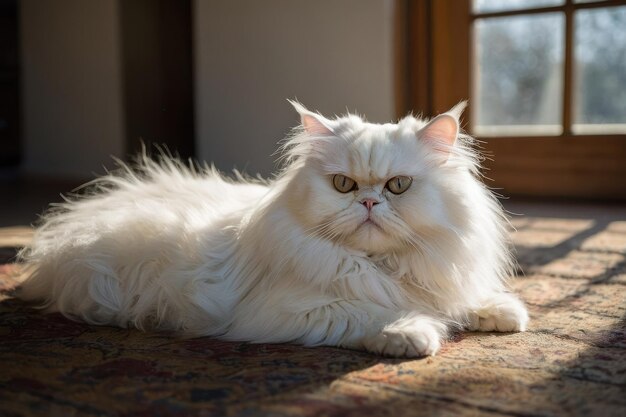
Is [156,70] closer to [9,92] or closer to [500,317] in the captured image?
[9,92]

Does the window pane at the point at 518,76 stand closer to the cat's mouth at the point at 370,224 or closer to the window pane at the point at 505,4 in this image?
the window pane at the point at 505,4

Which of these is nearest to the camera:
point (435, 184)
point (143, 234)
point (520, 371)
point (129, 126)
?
point (520, 371)

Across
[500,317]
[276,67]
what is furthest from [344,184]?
[276,67]

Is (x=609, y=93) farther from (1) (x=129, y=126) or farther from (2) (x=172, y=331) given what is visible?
(1) (x=129, y=126)

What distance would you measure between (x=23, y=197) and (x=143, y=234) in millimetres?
3268

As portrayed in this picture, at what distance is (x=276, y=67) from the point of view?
191 inches

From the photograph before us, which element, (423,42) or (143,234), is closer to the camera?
(143,234)

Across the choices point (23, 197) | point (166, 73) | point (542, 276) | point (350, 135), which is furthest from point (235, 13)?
point (350, 135)

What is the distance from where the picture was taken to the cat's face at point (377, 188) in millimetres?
1515

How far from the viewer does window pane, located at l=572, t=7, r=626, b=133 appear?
4023 millimetres

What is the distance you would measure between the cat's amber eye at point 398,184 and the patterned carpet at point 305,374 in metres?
0.34

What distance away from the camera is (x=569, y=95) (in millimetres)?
3994

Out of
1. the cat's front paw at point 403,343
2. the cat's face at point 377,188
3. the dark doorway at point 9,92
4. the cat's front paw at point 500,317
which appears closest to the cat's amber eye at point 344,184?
the cat's face at point 377,188

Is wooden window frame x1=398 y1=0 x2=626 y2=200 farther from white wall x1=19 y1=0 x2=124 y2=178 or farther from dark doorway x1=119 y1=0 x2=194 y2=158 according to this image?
white wall x1=19 y1=0 x2=124 y2=178
